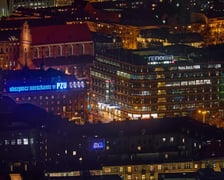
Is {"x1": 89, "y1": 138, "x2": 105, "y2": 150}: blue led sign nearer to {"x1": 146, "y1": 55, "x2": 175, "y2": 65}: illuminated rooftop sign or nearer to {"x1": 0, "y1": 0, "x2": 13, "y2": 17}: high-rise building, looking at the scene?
{"x1": 146, "y1": 55, "x2": 175, "y2": 65}: illuminated rooftop sign

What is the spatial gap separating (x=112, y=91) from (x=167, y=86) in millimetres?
6124

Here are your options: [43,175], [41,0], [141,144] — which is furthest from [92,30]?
[43,175]

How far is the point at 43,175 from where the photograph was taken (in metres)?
71.2

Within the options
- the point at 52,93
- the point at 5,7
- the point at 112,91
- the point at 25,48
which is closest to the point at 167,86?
→ the point at 112,91

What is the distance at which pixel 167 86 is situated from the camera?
319 ft

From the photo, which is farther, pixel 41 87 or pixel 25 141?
pixel 41 87

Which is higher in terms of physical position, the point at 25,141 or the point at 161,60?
the point at 161,60

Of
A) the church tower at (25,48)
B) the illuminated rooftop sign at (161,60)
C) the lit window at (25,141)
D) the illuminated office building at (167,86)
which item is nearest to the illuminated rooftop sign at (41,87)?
the illuminated office building at (167,86)

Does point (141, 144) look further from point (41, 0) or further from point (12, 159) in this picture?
point (41, 0)

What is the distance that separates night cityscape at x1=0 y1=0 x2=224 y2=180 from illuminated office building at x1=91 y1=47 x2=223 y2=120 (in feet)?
0.27

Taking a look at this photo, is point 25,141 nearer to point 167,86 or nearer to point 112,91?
point 167,86

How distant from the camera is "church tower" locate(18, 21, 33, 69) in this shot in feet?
372

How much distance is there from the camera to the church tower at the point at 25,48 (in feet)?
372

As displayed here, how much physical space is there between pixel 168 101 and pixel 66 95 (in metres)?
9.19
